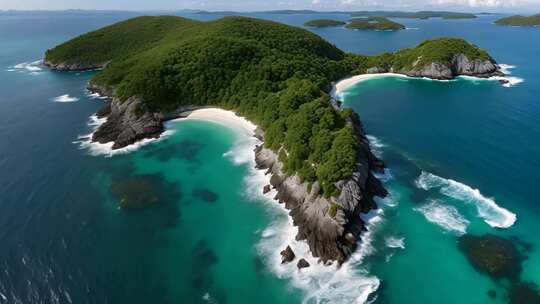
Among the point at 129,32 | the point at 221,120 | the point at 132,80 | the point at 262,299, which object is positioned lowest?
the point at 262,299

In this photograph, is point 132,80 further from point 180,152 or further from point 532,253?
point 532,253

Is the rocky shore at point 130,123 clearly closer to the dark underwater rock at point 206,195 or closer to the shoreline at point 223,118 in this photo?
the shoreline at point 223,118

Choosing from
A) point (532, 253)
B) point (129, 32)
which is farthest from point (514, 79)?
point (129, 32)

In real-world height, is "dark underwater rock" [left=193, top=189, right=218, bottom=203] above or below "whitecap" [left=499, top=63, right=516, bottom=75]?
below

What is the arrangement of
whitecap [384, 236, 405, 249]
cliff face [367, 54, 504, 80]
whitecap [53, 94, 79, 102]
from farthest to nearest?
cliff face [367, 54, 504, 80] → whitecap [53, 94, 79, 102] → whitecap [384, 236, 405, 249]

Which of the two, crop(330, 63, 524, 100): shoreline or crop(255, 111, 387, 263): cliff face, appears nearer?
crop(255, 111, 387, 263): cliff face

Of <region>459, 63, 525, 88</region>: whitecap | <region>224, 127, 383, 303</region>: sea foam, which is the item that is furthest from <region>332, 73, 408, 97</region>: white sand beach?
<region>224, 127, 383, 303</region>: sea foam

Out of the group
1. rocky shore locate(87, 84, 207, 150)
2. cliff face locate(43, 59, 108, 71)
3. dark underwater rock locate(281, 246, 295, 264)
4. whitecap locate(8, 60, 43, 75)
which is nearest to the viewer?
dark underwater rock locate(281, 246, 295, 264)

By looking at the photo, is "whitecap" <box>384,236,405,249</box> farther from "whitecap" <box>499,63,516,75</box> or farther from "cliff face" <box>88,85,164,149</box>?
"whitecap" <box>499,63,516,75</box>
